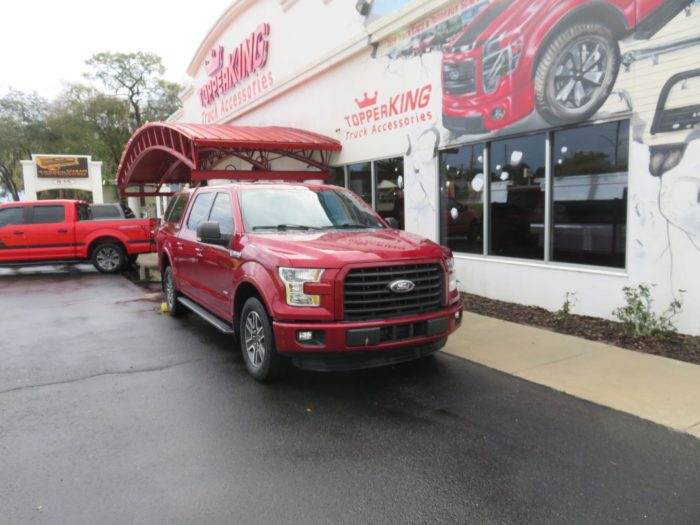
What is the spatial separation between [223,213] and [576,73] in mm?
4959

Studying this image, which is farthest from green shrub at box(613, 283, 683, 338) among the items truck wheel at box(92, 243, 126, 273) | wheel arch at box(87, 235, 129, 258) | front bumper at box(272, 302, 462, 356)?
truck wheel at box(92, 243, 126, 273)

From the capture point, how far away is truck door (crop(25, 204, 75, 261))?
13.2 m

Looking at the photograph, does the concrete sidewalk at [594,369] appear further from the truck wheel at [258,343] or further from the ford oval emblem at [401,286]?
the truck wheel at [258,343]

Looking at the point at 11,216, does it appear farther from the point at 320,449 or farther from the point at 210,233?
the point at 320,449

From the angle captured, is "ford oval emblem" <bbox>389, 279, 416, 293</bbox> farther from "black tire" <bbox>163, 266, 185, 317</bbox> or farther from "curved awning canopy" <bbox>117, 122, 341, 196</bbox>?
"curved awning canopy" <bbox>117, 122, 341, 196</bbox>

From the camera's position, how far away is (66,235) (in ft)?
43.8

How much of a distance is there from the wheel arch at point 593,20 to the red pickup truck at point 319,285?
12.3 ft

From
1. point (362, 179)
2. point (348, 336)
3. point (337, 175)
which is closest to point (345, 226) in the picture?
point (348, 336)

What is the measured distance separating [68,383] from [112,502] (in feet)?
8.17

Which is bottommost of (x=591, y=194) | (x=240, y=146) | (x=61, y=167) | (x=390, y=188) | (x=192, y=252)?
(x=192, y=252)

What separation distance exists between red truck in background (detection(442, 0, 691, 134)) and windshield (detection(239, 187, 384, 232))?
320cm

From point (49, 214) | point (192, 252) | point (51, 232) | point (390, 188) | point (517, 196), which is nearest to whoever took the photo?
point (192, 252)

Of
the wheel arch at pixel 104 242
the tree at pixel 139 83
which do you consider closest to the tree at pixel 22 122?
the tree at pixel 139 83

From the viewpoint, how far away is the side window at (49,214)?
13297 mm
